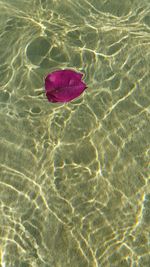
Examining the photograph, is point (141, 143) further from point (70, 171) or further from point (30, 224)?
point (30, 224)

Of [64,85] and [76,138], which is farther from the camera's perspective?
[64,85]

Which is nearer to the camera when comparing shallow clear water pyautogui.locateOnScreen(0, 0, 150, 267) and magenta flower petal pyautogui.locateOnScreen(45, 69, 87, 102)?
shallow clear water pyautogui.locateOnScreen(0, 0, 150, 267)

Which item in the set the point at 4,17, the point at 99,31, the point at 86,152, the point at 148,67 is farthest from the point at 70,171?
the point at 4,17

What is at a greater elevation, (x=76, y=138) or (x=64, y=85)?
(x=64, y=85)

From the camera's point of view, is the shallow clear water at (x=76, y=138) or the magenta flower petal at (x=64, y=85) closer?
the shallow clear water at (x=76, y=138)
